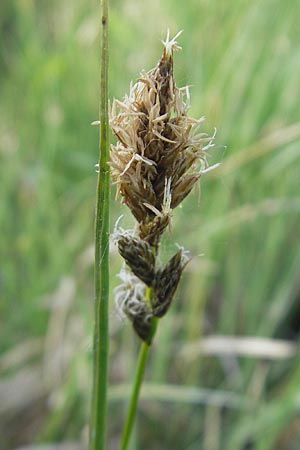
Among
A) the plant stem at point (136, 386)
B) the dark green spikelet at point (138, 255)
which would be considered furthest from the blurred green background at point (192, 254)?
the dark green spikelet at point (138, 255)

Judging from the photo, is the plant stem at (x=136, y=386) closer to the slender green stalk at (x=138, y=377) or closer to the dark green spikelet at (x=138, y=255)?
the slender green stalk at (x=138, y=377)

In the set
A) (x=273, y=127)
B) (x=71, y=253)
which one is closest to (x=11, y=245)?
(x=71, y=253)

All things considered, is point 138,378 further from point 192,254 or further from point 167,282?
point 192,254

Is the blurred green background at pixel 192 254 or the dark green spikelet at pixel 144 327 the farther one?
the blurred green background at pixel 192 254

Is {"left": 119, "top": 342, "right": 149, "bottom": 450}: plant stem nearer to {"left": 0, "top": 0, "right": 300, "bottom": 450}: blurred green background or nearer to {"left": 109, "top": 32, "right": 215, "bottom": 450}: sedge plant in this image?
{"left": 109, "top": 32, "right": 215, "bottom": 450}: sedge plant

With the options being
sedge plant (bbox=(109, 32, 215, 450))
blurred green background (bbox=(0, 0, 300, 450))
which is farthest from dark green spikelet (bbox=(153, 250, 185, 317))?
blurred green background (bbox=(0, 0, 300, 450))

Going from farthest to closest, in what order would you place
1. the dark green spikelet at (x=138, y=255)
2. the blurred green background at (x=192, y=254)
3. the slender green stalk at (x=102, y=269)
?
the blurred green background at (x=192, y=254), the dark green spikelet at (x=138, y=255), the slender green stalk at (x=102, y=269)

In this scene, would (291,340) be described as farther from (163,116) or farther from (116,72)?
(163,116)
